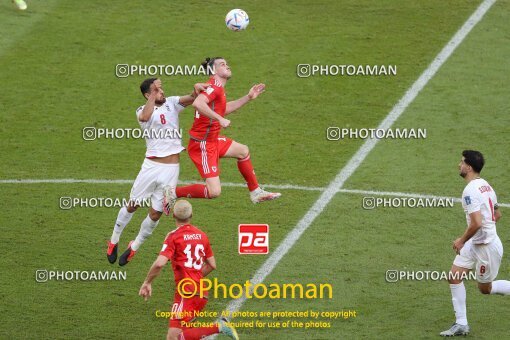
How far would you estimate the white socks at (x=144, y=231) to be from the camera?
15484 mm

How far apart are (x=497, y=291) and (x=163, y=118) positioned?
486 cm

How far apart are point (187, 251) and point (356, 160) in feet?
20.9

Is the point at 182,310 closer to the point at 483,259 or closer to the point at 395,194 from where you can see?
the point at 483,259

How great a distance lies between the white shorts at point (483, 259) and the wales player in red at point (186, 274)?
117 inches

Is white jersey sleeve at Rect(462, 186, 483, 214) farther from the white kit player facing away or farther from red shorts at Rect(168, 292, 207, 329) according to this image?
the white kit player facing away

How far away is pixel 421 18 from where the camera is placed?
23.0 meters

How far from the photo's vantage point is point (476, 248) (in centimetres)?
1387

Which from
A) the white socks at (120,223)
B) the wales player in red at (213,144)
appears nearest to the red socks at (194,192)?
the wales player in red at (213,144)

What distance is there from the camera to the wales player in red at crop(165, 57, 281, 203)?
15461mm

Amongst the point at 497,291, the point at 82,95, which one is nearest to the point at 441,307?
the point at 497,291

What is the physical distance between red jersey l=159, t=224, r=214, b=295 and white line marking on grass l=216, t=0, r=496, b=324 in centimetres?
167

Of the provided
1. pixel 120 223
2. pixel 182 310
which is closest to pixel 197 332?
pixel 182 310

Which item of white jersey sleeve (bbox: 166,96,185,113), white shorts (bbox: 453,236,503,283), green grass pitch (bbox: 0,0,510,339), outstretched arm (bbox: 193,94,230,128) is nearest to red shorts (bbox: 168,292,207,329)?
green grass pitch (bbox: 0,0,510,339)

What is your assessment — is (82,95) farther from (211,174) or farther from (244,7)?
(211,174)
